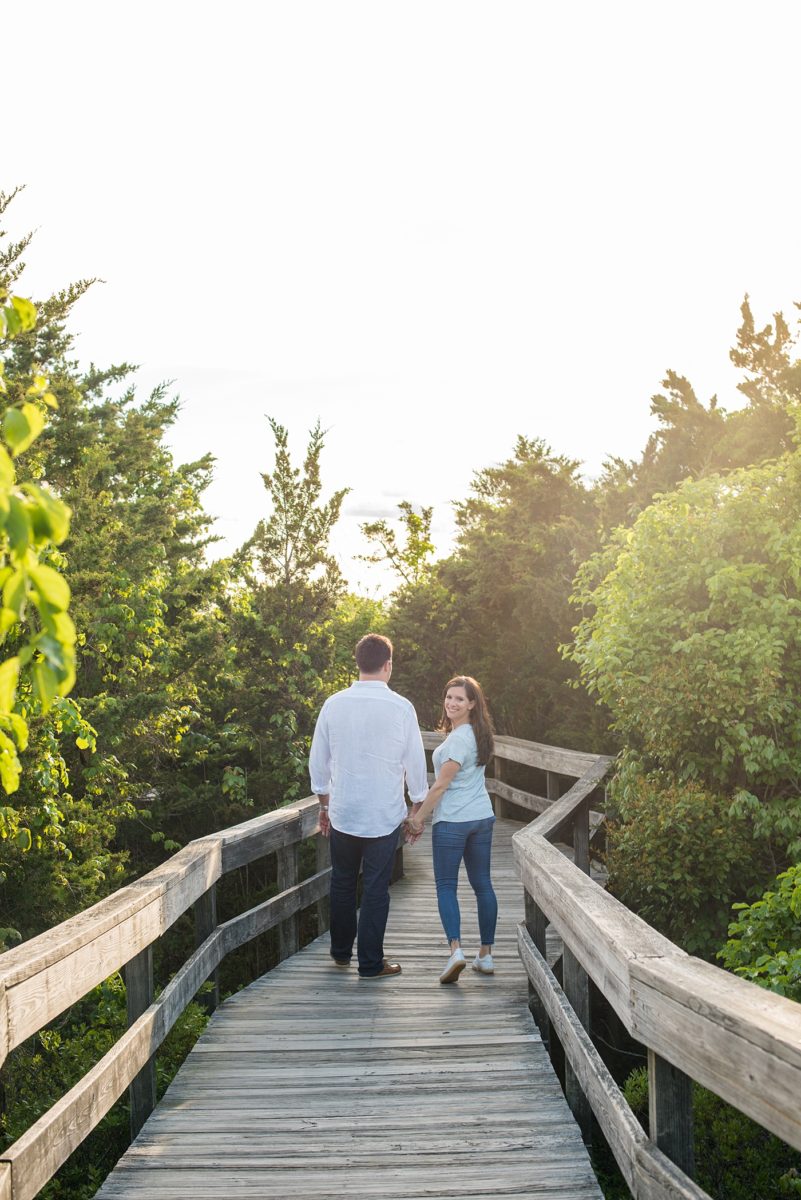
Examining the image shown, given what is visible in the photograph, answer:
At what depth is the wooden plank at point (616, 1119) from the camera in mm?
2885

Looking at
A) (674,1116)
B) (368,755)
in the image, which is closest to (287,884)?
(368,755)

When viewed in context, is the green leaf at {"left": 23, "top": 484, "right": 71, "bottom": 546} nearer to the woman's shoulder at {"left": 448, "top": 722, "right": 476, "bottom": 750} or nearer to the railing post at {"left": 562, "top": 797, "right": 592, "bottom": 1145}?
the railing post at {"left": 562, "top": 797, "right": 592, "bottom": 1145}

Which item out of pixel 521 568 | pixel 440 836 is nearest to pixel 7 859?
pixel 440 836

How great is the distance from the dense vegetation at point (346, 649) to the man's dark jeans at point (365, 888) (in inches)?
70.2

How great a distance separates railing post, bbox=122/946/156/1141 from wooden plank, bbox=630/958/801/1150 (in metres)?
2.06

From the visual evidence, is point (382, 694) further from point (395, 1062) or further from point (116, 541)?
point (116, 541)

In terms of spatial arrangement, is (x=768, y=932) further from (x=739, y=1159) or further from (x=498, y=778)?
(x=498, y=778)

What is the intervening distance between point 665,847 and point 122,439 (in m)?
15.3

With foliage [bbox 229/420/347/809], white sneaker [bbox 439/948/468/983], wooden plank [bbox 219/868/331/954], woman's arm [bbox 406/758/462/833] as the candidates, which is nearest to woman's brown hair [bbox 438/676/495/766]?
woman's arm [bbox 406/758/462/833]

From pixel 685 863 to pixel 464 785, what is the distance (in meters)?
2.44

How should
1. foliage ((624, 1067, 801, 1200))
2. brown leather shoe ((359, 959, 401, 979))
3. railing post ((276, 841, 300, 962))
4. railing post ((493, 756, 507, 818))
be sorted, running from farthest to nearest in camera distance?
railing post ((493, 756, 507, 818)), railing post ((276, 841, 300, 962)), brown leather shoe ((359, 959, 401, 979)), foliage ((624, 1067, 801, 1200))

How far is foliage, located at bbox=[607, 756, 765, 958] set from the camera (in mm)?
7891

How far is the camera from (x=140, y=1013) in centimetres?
440

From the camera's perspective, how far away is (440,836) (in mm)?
6301
